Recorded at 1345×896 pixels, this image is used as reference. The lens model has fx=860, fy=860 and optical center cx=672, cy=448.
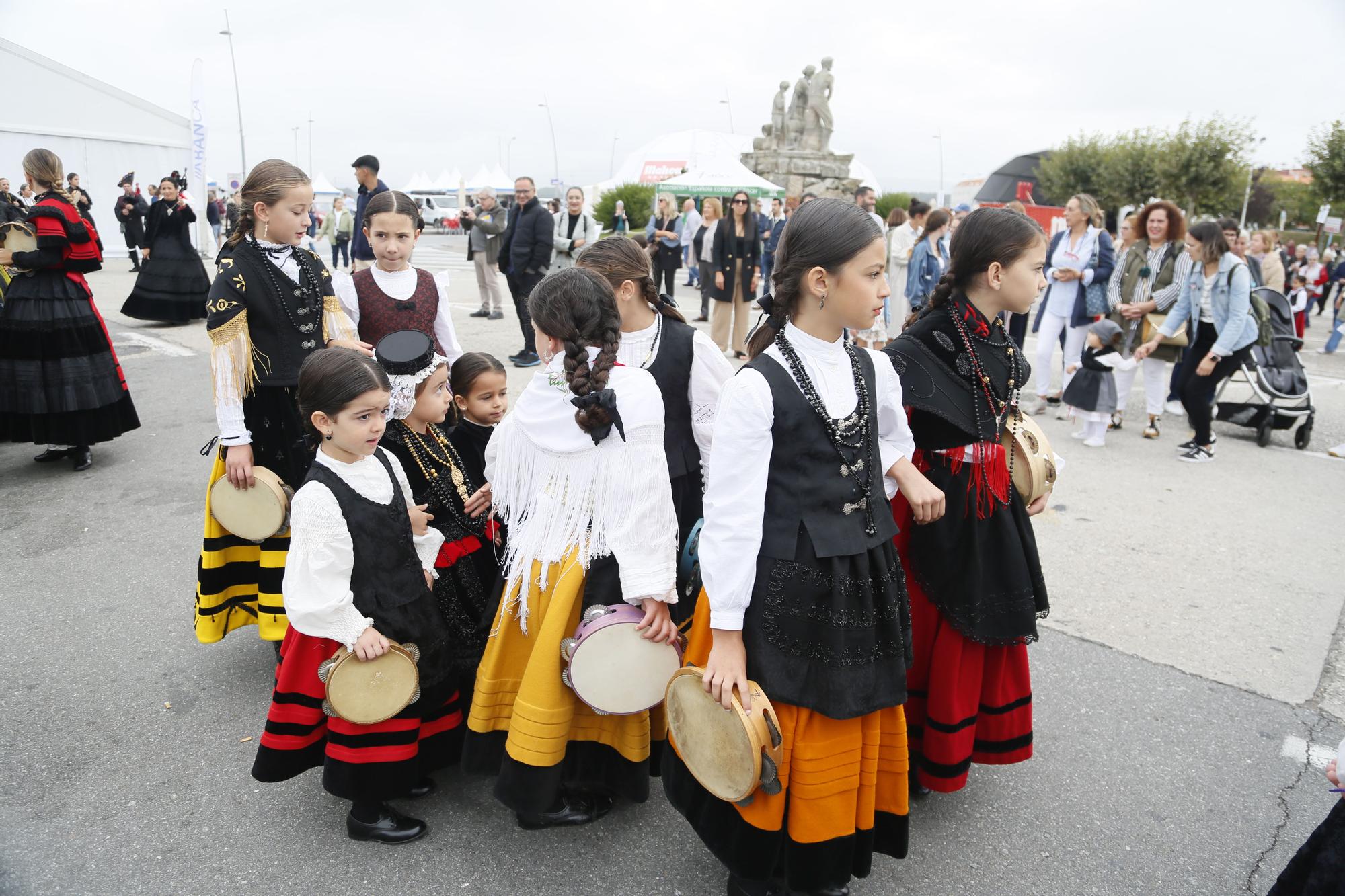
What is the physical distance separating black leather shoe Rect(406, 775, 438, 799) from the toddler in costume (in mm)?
6210

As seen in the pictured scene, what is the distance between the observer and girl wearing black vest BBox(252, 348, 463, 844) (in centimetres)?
230

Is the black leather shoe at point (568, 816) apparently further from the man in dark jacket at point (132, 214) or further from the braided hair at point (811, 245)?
the man in dark jacket at point (132, 214)

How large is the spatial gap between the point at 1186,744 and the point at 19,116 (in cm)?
2294

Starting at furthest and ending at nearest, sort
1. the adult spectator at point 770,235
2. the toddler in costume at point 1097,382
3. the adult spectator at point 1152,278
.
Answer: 1. the adult spectator at point 770,235
2. the adult spectator at point 1152,278
3. the toddler in costume at point 1097,382

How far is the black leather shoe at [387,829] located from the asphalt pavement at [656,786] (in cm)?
4

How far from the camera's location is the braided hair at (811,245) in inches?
80.0

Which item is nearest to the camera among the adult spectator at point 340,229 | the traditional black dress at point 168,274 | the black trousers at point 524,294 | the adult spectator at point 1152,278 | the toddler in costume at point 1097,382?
the toddler in costume at point 1097,382

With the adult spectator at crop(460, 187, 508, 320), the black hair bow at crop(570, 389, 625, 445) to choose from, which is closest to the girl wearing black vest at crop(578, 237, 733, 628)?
the black hair bow at crop(570, 389, 625, 445)

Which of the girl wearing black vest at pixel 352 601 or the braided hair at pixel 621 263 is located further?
the braided hair at pixel 621 263

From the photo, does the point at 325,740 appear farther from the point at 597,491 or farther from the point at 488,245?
the point at 488,245

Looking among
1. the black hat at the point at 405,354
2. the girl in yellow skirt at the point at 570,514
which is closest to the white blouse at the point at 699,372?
the girl in yellow skirt at the point at 570,514

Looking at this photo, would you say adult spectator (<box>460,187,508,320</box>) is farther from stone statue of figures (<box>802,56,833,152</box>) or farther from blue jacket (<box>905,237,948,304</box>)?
stone statue of figures (<box>802,56,833,152</box>)

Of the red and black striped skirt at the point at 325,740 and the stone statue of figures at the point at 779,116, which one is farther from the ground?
the stone statue of figures at the point at 779,116

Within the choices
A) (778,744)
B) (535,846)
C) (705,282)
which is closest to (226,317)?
(535,846)
